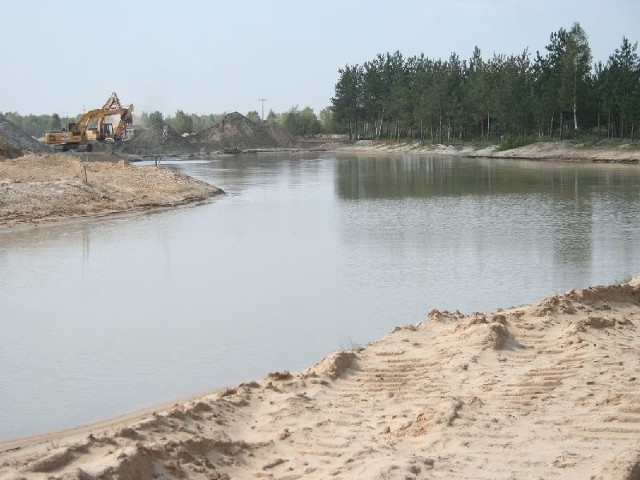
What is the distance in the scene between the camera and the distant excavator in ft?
180

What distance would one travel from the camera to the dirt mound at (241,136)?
10375 cm

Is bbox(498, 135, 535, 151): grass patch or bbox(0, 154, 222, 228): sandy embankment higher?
bbox(498, 135, 535, 151): grass patch

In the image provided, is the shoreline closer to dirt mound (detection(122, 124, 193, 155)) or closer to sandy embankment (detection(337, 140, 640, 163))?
sandy embankment (detection(337, 140, 640, 163))

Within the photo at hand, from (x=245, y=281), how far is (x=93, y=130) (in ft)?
144

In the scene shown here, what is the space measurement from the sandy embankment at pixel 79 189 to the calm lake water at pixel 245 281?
1.74 metres

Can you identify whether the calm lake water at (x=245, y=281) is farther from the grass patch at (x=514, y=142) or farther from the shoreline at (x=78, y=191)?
the grass patch at (x=514, y=142)

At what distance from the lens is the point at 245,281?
14.5m

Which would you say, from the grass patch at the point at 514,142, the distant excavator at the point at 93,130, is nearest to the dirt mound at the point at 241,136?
the grass patch at the point at 514,142

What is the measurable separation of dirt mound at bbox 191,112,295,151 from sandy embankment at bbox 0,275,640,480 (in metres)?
94.7

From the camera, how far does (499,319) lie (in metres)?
8.97

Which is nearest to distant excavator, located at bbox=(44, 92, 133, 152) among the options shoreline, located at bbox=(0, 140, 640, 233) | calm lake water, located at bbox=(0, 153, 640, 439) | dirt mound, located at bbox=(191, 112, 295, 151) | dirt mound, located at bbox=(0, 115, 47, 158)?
dirt mound, located at bbox=(0, 115, 47, 158)

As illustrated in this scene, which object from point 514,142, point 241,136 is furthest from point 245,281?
point 241,136

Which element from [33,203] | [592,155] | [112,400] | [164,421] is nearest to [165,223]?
[33,203]

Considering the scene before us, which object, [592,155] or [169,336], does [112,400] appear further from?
[592,155]
